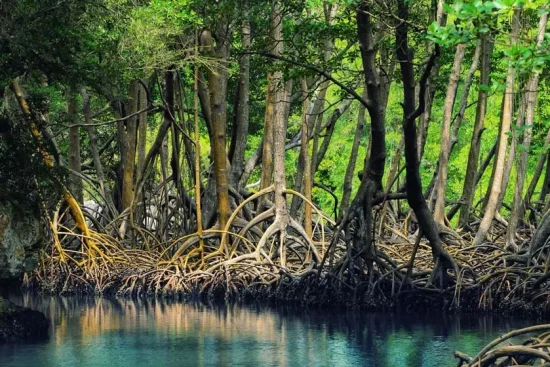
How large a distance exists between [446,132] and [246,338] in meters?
5.66

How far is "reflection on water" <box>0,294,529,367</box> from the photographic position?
40.3 ft

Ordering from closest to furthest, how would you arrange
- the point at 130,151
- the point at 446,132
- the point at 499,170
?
the point at 499,170
the point at 446,132
the point at 130,151

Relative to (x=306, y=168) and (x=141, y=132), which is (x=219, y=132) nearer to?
(x=306, y=168)

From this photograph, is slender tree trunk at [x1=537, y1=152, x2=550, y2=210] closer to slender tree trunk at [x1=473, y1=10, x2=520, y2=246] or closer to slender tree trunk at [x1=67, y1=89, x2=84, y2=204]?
slender tree trunk at [x1=473, y1=10, x2=520, y2=246]

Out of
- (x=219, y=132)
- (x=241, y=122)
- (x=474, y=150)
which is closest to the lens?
(x=219, y=132)

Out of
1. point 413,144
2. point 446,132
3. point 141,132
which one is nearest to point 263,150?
point 141,132

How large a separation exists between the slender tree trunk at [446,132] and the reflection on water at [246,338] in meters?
3.15

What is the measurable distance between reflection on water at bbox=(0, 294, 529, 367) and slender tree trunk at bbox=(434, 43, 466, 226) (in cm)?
315

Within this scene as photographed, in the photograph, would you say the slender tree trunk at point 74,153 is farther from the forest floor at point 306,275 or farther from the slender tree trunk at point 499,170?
the slender tree trunk at point 499,170

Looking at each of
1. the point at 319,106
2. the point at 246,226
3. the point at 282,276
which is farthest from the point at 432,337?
the point at 319,106

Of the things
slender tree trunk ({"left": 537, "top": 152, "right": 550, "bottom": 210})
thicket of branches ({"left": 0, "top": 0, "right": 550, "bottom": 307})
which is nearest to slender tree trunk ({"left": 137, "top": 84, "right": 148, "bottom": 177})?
thicket of branches ({"left": 0, "top": 0, "right": 550, "bottom": 307})

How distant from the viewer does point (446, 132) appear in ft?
58.3

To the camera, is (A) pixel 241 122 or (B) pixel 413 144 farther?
(A) pixel 241 122

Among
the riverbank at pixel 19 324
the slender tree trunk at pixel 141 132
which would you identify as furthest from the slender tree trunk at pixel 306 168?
the riverbank at pixel 19 324
